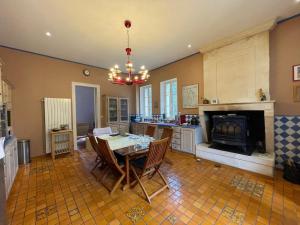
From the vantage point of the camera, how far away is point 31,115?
11.9 ft

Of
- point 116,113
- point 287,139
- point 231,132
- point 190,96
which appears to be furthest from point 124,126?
point 287,139

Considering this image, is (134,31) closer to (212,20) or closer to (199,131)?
(212,20)

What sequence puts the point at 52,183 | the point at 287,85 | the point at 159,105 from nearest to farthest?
the point at 52,183, the point at 287,85, the point at 159,105

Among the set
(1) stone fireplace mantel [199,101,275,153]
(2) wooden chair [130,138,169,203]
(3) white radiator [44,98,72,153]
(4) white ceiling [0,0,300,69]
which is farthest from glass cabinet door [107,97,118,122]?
(1) stone fireplace mantel [199,101,275,153]

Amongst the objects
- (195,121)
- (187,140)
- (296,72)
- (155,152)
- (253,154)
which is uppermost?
(296,72)

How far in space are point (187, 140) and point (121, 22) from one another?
Result: 314cm

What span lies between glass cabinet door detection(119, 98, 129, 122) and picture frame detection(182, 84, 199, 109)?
2.35m

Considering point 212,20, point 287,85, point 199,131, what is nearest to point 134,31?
point 212,20

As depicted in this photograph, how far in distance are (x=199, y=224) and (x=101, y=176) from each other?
1865mm

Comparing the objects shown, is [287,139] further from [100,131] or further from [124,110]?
[124,110]

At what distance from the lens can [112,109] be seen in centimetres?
513

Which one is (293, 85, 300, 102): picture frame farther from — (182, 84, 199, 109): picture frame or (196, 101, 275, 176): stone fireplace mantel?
(182, 84, 199, 109): picture frame

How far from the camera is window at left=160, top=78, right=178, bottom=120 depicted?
4.78 metres

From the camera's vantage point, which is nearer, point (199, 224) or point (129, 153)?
point (199, 224)
